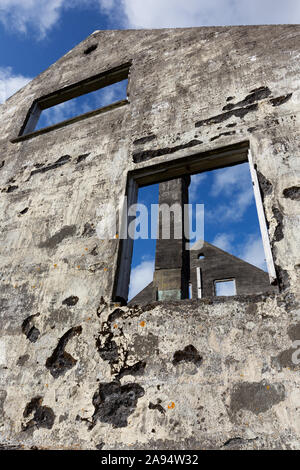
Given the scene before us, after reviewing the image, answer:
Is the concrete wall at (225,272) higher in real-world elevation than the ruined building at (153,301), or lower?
higher

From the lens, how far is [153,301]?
276 centimetres

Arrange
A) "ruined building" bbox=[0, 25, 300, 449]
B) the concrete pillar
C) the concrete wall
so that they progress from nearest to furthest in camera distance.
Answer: "ruined building" bbox=[0, 25, 300, 449]
the concrete pillar
the concrete wall

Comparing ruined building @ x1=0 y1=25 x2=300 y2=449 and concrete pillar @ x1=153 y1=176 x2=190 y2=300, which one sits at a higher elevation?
concrete pillar @ x1=153 y1=176 x2=190 y2=300

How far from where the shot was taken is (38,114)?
222 inches

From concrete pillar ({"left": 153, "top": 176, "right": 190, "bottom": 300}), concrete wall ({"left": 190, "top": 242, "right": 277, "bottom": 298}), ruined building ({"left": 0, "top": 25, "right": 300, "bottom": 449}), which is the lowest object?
ruined building ({"left": 0, "top": 25, "right": 300, "bottom": 449})

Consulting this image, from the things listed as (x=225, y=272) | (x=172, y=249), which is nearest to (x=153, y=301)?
(x=172, y=249)

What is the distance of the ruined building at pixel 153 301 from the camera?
1.90 m

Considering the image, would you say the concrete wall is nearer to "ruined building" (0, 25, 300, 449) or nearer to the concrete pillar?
the concrete pillar

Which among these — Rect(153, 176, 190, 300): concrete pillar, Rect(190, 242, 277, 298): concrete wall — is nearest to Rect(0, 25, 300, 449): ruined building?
Rect(153, 176, 190, 300): concrete pillar

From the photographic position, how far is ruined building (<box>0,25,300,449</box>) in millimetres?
1901

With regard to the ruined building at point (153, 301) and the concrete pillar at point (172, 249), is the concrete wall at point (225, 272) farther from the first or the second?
the ruined building at point (153, 301)

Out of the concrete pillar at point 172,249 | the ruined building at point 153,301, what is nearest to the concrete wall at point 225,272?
the concrete pillar at point 172,249

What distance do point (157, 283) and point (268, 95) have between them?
399 centimetres

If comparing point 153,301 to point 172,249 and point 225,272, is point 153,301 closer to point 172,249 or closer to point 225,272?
point 172,249
